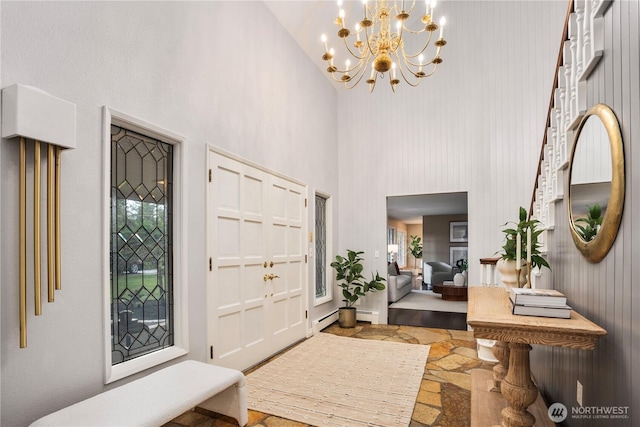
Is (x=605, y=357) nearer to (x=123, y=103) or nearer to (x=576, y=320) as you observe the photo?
(x=576, y=320)

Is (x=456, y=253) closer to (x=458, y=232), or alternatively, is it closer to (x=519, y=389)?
(x=458, y=232)

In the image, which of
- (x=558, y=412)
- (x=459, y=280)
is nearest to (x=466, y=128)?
(x=558, y=412)

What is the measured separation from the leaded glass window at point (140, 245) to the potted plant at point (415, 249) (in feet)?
45.0

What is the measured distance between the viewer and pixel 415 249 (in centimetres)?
1550

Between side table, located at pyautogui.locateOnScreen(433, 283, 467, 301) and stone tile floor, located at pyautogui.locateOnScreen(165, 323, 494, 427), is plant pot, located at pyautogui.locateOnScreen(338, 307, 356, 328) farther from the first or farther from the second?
side table, located at pyautogui.locateOnScreen(433, 283, 467, 301)

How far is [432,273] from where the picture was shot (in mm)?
10031

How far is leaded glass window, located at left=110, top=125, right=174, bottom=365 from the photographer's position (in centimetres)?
240

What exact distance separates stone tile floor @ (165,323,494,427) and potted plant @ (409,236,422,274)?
411 inches

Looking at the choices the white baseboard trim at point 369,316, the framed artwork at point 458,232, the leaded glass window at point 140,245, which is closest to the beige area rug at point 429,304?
the white baseboard trim at point 369,316

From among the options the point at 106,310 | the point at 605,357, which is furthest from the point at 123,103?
the point at 605,357

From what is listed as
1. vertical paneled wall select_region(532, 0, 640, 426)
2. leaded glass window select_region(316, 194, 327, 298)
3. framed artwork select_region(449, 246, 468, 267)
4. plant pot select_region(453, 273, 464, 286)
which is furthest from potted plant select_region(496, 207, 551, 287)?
framed artwork select_region(449, 246, 468, 267)

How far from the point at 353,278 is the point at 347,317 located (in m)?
0.58

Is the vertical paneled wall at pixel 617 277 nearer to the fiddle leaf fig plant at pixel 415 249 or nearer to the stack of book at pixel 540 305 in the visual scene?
the stack of book at pixel 540 305

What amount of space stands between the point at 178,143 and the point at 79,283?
1.28 meters
